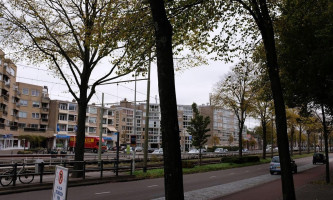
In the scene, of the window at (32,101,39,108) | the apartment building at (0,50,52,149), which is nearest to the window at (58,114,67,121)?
the apartment building at (0,50,52,149)

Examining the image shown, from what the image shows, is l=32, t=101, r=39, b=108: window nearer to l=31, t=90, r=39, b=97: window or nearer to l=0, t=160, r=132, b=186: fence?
l=31, t=90, r=39, b=97: window

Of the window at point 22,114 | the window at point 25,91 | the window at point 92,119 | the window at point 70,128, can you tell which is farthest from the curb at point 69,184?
the window at point 92,119

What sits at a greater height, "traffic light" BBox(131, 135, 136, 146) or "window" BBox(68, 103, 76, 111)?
"window" BBox(68, 103, 76, 111)

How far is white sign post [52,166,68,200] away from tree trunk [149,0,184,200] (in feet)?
4.94

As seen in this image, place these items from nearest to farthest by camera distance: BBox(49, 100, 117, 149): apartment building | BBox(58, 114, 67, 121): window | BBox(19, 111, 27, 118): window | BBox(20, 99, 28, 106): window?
BBox(19, 111, 27, 118): window, BBox(20, 99, 28, 106): window, BBox(49, 100, 117, 149): apartment building, BBox(58, 114, 67, 121): window

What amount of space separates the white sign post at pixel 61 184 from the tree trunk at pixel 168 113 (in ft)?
4.94

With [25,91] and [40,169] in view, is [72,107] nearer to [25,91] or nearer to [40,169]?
[25,91]

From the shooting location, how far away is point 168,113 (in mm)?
4984

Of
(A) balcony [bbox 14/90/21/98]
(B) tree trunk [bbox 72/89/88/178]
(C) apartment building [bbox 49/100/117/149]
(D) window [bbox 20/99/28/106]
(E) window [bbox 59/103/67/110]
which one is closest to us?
(B) tree trunk [bbox 72/89/88/178]

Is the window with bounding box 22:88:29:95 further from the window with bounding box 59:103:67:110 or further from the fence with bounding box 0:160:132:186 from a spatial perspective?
the fence with bounding box 0:160:132:186

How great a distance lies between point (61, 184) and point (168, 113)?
194 cm

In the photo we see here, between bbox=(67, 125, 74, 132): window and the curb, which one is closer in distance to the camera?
the curb

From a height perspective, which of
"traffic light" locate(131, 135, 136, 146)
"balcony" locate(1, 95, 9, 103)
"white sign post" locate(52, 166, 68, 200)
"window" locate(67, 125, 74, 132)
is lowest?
"white sign post" locate(52, 166, 68, 200)

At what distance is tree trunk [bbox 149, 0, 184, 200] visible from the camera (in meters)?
4.87
